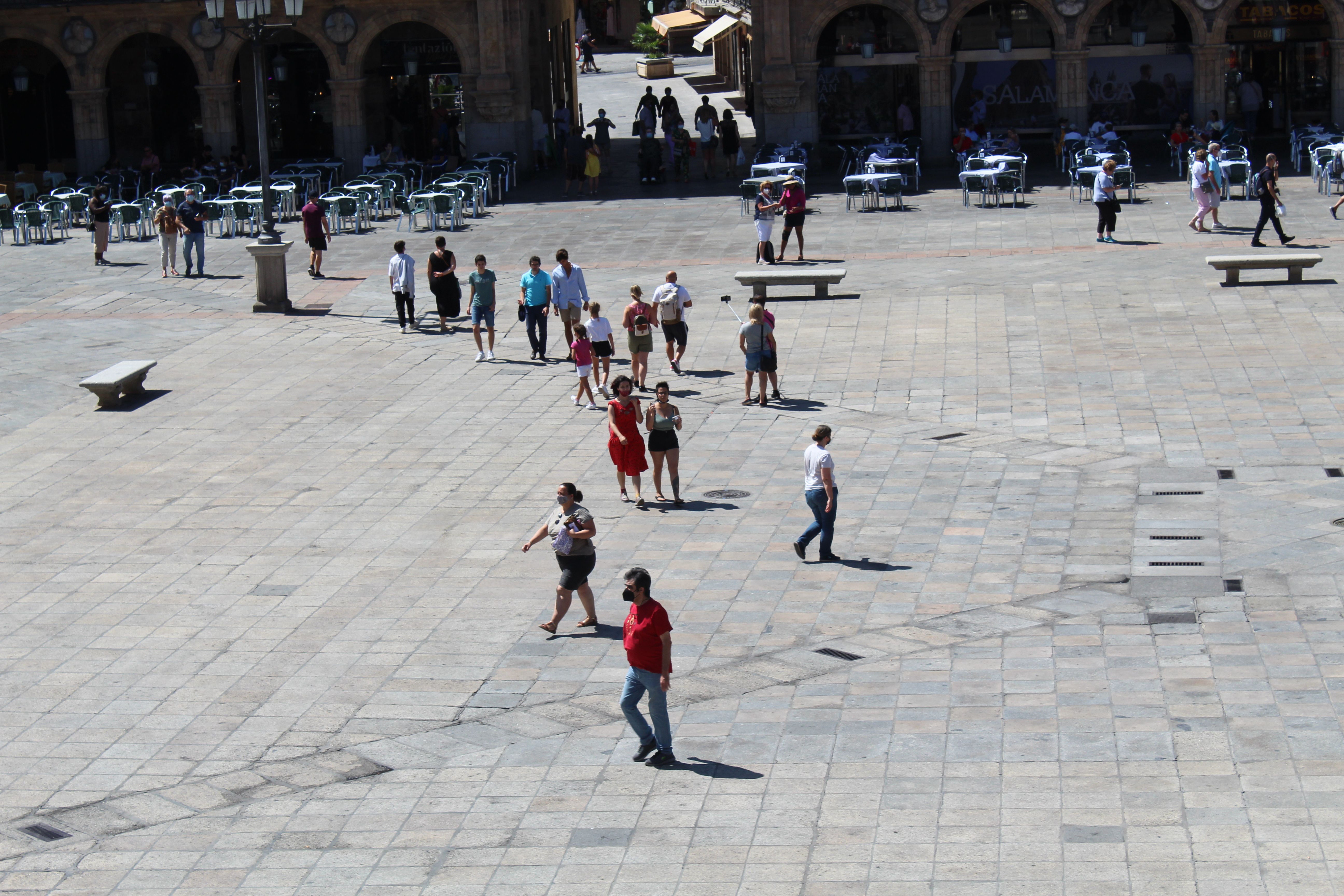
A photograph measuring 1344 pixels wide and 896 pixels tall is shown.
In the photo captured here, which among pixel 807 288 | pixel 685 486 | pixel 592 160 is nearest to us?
pixel 685 486

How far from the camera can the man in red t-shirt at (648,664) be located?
11383mm

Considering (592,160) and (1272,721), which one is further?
(592,160)

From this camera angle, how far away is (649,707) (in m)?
11.5

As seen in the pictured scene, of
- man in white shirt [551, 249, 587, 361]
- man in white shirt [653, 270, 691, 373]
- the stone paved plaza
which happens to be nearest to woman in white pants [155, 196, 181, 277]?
the stone paved plaza

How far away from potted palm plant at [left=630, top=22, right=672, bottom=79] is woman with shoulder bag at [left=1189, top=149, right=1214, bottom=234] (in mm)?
38193

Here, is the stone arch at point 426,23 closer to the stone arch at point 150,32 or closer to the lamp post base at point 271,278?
the stone arch at point 150,32

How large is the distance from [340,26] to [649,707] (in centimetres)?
3395

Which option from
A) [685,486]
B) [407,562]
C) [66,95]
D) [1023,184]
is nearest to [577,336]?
[685,486]

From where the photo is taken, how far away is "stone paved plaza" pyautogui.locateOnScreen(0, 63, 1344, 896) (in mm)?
10391

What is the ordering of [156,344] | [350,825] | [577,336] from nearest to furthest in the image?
[350,825]
[577,336]
[156,344]

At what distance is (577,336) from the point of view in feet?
70.9

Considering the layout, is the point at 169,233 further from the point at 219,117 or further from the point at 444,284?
the point at 219,117

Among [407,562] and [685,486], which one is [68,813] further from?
[685,486]

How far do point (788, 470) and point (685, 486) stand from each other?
1182 millimetres
